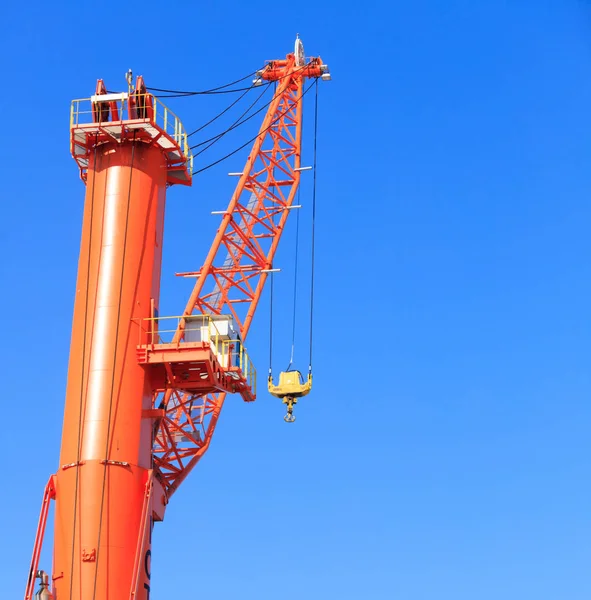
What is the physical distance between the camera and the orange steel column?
48.9 metres

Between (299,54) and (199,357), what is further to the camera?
(299,54)

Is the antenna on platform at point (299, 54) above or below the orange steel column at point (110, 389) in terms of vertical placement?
above

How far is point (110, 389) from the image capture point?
51281mm

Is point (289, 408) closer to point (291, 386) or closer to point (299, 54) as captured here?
point (291, 386)

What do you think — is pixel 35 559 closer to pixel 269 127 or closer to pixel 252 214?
pixel 252 214

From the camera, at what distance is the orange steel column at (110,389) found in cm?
4891

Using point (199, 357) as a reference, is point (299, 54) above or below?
above

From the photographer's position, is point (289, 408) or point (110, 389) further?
point (289, 408)

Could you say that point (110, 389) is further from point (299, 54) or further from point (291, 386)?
point (299, 54)

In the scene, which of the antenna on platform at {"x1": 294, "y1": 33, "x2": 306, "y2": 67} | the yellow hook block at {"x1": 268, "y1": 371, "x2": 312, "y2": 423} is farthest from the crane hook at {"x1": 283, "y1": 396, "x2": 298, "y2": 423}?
the antenna on platform at {"x1": 294, "y1": 33, "x2": 306, "y2": 67}

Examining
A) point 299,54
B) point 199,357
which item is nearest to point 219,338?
point 199,357

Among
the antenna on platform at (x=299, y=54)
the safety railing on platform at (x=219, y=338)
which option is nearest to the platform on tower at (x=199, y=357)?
the safety railing on platform at (x=219, y=338)

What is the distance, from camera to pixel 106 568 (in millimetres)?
48469

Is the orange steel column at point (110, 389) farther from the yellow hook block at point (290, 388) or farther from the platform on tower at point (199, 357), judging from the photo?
the yellow hook block at point (290, 388)
